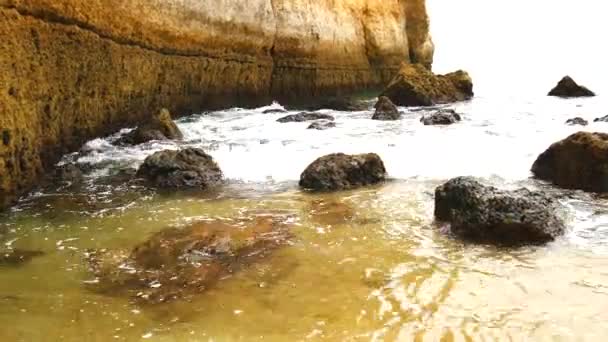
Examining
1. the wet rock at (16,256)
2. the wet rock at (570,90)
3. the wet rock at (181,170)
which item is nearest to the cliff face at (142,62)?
the wet rock at (181,170)

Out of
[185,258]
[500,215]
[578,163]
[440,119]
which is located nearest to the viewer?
[185,258]

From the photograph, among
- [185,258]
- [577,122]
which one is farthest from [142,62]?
[577,122]

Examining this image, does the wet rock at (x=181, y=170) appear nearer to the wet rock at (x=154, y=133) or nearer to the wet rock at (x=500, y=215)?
the wet rock at (x=154, y=133)

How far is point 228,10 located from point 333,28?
7.16 metres

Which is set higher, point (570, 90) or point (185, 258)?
point (570, 90)

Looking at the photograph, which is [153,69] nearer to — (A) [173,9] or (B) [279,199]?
(A) [173,9]

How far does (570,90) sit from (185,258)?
18.0 m

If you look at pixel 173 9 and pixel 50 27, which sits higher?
pixel 173 9

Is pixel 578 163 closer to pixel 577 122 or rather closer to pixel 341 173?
pixel 341 173

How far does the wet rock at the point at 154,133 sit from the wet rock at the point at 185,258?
11.9 feet

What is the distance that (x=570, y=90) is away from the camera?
18.4 metres

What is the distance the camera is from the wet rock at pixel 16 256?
11.6ft

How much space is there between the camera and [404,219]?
437cm

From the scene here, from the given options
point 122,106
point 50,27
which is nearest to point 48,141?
point 50,27
